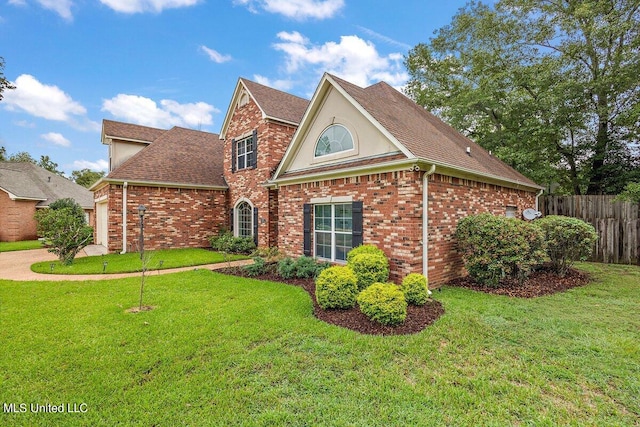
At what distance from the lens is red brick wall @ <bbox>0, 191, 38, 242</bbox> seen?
19.4m

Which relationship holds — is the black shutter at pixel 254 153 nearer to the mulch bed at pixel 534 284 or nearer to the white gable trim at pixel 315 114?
the white gable trim at pixel 315 114

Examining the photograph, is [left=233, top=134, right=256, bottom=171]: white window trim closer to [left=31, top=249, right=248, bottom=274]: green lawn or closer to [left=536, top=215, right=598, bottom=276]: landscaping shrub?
[left=31, top=249, right=248, bottom=274]: green lawn

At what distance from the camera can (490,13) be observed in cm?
1448

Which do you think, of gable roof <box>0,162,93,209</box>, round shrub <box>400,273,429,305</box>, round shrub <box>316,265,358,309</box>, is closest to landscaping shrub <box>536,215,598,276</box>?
round shrub <box>400,273,429,305</box>

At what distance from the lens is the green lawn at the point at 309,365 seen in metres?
2.77

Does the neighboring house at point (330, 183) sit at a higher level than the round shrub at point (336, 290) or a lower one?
higher

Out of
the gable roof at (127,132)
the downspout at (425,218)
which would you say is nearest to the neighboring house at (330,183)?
the downspout at (425,218)

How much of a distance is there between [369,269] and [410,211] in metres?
1.64

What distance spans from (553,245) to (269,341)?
8.48m

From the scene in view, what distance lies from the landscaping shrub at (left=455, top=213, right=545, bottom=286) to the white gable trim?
Answer: 2.63m

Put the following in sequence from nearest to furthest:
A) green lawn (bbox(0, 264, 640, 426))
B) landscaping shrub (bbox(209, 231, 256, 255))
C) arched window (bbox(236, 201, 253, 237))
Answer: green lawn (bbox(0, 264, 640, 426)) < landscaping shrub (bbox(209, 231, 256, 255)) < arched window (bbox(236, 201, 253, 237))

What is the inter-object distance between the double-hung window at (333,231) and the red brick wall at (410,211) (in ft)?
1.64

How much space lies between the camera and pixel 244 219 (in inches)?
562

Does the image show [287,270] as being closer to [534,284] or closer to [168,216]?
[534,284]
